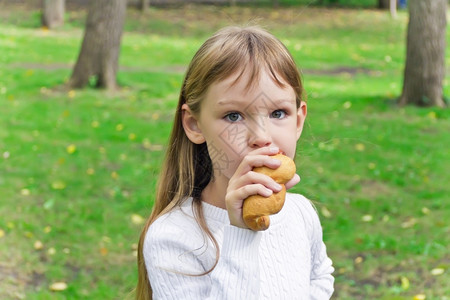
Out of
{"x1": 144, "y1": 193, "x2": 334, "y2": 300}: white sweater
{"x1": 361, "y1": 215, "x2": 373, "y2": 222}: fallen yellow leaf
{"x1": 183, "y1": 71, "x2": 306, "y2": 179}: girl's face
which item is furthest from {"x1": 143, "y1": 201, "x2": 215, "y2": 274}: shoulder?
{"x1": 361, "y1": 215, "x2": 373, "y2": 222}: fallen yellow leaf

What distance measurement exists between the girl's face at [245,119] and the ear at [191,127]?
0.12 meters

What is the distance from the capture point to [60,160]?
6688mm

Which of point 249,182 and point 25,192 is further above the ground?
point 249,182

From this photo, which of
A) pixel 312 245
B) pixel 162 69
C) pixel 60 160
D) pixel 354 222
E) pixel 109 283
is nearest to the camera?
pixel 312 245

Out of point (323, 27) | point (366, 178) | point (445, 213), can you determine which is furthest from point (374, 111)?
point (323, 27)

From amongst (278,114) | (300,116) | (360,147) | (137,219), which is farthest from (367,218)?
(278,114)

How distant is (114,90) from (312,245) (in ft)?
26.2

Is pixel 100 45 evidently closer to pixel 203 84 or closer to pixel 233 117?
pixel 203 84

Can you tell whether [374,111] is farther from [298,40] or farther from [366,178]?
[298,40]

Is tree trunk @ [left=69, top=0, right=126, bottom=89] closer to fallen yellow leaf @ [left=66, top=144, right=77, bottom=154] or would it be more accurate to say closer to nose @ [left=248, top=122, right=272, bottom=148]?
fallen yellow leaf @ [left=66, top=144, right=77, bottom=154]

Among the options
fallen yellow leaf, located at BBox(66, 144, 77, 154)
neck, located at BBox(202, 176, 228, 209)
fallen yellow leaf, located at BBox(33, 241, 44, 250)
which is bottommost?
fallen yellow leaf, located at BBox(66, 144, 77, 154)

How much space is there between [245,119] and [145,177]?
452 cm

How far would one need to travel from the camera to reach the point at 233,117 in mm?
1892

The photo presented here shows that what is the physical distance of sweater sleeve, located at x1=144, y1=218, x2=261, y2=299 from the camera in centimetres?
181
